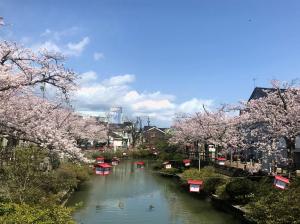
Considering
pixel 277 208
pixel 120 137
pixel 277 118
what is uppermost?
pixel 120 137

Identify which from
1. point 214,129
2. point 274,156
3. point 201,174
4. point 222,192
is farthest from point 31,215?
point 214,129

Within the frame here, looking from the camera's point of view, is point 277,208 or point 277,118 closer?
point 277,208

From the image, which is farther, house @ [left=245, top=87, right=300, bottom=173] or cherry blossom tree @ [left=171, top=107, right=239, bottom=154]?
cherry blossom tree @ [left=171, top=107, right=239, bottom=154]

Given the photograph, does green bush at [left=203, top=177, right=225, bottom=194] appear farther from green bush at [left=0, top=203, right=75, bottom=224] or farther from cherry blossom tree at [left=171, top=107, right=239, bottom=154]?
green bush at [left=0, top=203, right=75, bottom=224]

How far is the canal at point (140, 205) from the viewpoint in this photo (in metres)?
19.1

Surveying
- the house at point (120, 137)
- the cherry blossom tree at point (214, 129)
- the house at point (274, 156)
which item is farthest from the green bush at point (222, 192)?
the house at point (120, 137)

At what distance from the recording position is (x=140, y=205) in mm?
23391

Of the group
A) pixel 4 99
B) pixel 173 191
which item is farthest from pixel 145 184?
pixel 4 99

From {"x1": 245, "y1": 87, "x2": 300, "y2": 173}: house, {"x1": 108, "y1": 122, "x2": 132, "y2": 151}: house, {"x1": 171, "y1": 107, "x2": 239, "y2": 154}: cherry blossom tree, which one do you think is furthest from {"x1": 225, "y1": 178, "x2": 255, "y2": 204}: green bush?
{"x1": 108, "y1": 122, "x2": 132, "y2": 151}: house

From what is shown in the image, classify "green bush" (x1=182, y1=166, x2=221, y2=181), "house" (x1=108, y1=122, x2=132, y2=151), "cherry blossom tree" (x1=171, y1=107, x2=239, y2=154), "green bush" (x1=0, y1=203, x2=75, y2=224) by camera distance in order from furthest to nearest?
1. "house" (x1=108, y1=122, x2=132, y2=151)
2. "cherry blossom tree" (x1=171, y1=107, x2=239, y2=154)
3. "green bush" (x1=182, y1=166, x2=221, y2=181)
4. "green bush" (x1=0, y1=203, x2=75, y2=224)

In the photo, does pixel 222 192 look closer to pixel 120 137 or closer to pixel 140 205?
pixel 140 205

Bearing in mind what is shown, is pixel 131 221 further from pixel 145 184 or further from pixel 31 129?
pixel 145 184

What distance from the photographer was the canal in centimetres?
1914

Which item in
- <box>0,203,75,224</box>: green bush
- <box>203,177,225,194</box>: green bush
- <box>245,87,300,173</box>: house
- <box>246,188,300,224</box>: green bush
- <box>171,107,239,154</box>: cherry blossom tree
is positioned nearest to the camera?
<box>0,203,75,224</box>: green bush
